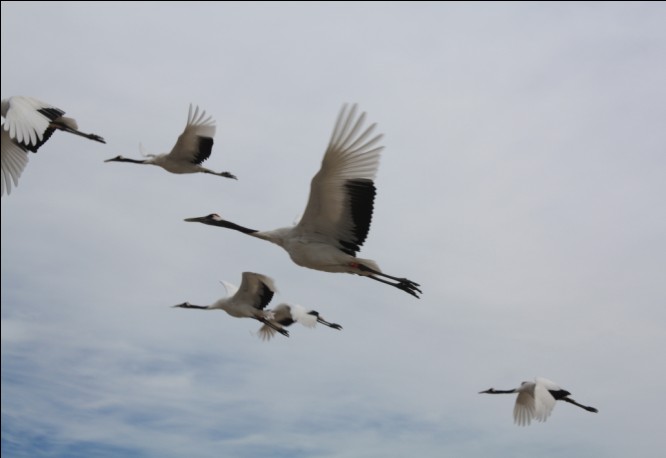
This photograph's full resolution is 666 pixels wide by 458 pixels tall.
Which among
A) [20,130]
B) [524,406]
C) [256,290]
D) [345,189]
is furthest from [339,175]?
[524,406]

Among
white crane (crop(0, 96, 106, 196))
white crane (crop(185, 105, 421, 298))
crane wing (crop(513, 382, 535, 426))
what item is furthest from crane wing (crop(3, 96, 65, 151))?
crane wing (crop(513, 382, 535, 426))

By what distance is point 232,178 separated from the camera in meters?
20.1

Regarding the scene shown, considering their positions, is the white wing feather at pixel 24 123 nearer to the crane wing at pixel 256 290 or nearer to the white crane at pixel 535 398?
the crane wing at pixel 256 290

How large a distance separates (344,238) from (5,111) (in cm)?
528

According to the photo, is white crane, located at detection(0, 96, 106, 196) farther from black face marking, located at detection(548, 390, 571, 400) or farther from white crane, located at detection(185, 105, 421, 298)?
black face marking, located at detection(548, 390, 571, 400)

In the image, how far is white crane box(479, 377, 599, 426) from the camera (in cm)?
1783

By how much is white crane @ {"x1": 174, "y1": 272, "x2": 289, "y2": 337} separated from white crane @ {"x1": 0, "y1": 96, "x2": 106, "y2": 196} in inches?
228

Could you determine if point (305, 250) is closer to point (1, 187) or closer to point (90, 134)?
point (1, 187)

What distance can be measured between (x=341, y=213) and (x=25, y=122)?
14.4 ft

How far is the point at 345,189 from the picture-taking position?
35.9ft

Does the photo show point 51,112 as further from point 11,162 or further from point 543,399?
point 543,399

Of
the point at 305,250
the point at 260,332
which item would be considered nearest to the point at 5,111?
the point at 305,250

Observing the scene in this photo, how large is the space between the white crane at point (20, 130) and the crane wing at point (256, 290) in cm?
568

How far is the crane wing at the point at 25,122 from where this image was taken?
12039 mm
